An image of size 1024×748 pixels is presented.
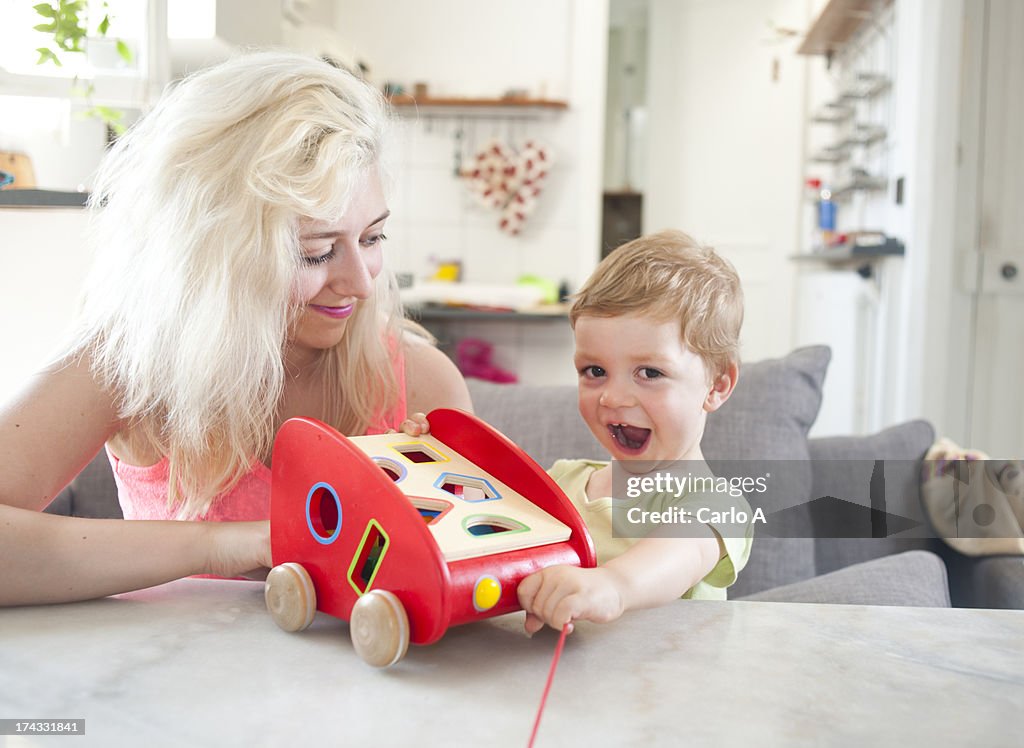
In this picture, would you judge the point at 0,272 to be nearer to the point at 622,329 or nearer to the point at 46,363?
the point at 46,363

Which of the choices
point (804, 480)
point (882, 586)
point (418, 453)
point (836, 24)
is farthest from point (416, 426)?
point (836, 24)

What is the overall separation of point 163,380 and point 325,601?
39cm

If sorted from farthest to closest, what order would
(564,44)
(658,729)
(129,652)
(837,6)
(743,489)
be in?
(564,44) → (837,6) → (743,489) → (129,652) → (658,729)

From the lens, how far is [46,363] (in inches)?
39.5

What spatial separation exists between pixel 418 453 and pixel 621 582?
0.68 ft

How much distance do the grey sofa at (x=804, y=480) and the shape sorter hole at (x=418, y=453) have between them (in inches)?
21.5

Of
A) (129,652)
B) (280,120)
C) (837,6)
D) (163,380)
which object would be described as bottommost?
(129,652)

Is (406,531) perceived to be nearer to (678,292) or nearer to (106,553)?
(106,553)

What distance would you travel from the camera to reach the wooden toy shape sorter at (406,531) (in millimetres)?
→ 642

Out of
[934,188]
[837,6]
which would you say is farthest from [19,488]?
[837,6]

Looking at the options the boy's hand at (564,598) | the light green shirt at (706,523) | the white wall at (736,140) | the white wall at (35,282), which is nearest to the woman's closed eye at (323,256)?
the light green shirt at (706,523)

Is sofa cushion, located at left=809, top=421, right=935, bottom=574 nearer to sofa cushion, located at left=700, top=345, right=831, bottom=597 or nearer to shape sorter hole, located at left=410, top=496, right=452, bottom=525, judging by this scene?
sofa cushion, located at left=700, top=345, right=831, bottom=597

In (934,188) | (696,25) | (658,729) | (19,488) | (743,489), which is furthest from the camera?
(696,25)

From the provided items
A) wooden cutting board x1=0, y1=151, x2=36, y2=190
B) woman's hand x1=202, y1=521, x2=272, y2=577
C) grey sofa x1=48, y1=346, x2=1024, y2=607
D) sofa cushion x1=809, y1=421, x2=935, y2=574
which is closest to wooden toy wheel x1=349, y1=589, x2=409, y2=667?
woman's hand x1=202, y1=521, x2=272, y2=577
